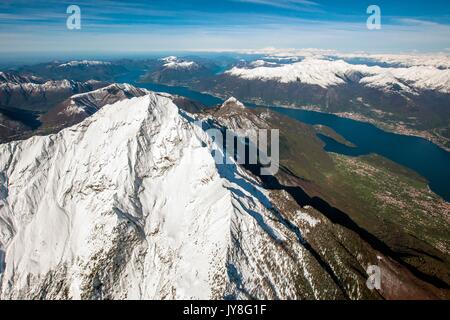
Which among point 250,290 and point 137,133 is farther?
point 137,133

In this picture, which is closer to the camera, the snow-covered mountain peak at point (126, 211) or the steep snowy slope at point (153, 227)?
the steep snowy slope at point (153, 227)

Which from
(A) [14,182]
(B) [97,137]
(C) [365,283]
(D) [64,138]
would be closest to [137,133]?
(B) [97,137]

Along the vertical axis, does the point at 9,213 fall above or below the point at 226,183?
below

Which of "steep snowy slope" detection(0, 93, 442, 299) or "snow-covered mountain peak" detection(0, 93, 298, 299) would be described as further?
"snow-covered mountain peak" detection(0, 93, 298, 299)

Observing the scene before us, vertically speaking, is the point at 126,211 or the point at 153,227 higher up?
the point at 126,211

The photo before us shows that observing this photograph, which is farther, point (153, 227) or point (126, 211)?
point (126, 211)

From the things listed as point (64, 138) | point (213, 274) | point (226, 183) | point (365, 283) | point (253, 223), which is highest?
point (64, 138)
